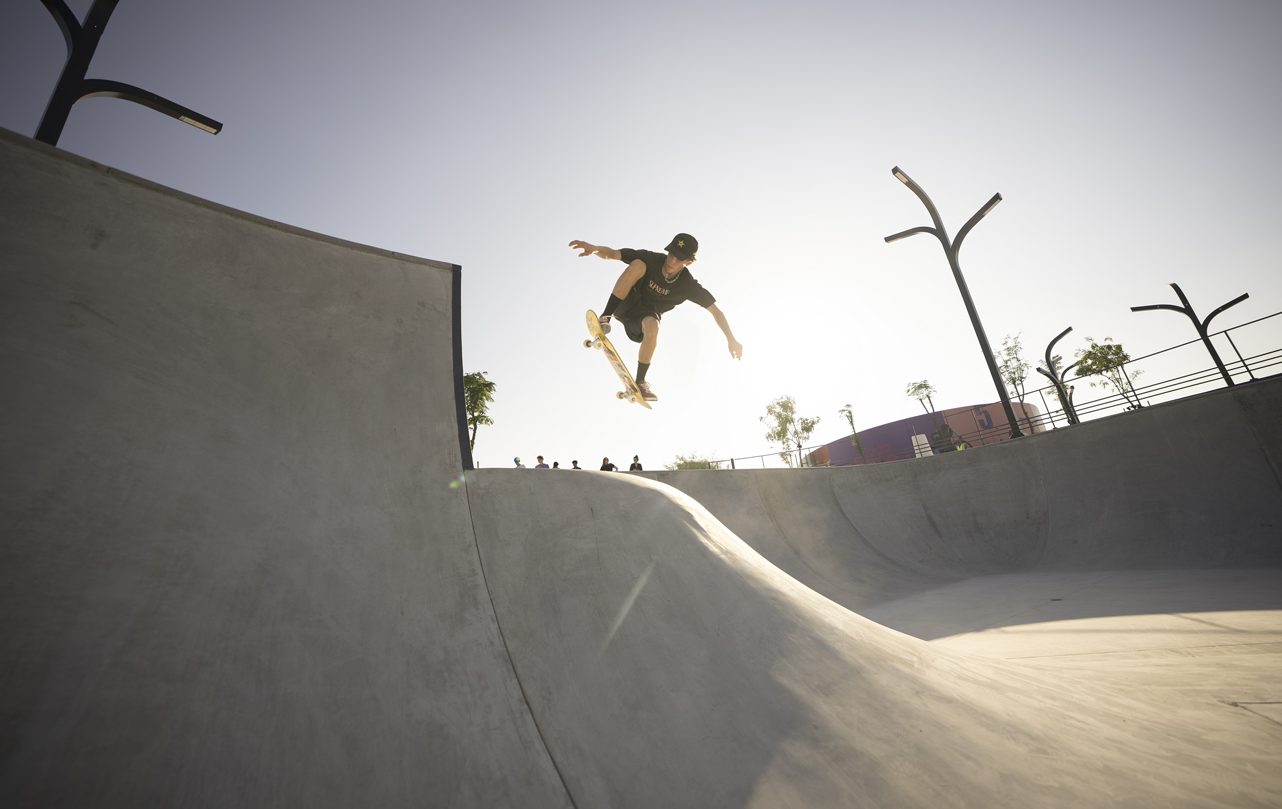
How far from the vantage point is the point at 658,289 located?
6.74m

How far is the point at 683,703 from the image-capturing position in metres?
2.14

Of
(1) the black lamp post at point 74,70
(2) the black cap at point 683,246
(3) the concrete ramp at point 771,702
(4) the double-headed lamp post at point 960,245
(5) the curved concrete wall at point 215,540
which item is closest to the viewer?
(5) the curved concrete wall at point 215,540

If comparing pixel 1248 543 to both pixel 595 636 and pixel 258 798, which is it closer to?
pixel 595 636

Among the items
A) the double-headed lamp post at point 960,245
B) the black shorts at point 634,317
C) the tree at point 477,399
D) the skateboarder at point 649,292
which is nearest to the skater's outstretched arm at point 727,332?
the skateboarder at point 649,292

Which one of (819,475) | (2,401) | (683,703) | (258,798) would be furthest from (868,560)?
(2,401)

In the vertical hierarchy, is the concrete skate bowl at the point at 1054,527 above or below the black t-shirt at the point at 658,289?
below

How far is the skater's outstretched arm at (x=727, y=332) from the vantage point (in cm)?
745

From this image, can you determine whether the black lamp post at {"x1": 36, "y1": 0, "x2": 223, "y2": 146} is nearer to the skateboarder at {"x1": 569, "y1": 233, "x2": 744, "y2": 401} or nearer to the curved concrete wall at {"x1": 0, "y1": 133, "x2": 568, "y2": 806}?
the curved concrete wall at {"x1": 0, "y1": 133, "x2": 568, "y2": 806}

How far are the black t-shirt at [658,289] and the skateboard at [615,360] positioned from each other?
620 mm

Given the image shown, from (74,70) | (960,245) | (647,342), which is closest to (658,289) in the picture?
(647,342)

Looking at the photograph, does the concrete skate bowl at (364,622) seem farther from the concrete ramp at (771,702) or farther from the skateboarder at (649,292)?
the skateboarder at (649,292)

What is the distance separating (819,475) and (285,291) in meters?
10.5

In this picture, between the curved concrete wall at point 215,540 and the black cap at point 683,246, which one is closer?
the curved concrete wall at point 215,540

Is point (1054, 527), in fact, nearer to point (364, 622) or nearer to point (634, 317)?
point (634, 317)
